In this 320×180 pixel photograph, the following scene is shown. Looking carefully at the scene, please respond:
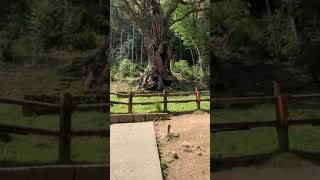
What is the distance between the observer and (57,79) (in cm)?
329

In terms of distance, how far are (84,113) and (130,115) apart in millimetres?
9369

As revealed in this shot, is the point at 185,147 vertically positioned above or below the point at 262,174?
below

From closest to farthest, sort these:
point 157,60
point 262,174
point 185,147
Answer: point 262,174, point 185,147, point 157,60

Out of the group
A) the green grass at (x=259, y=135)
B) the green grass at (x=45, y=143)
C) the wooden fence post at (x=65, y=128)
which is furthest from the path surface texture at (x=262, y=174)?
the wooden fence post at (x=65, y=128)

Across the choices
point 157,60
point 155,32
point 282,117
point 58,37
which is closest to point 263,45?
point 282,117

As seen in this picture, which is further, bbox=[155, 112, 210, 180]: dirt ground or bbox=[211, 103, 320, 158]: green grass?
bbox=[155, 112, 210, 180]: dirt ground

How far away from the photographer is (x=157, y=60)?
761 inches

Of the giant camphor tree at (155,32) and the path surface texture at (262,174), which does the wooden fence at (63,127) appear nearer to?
the path surface texture at (262,174)

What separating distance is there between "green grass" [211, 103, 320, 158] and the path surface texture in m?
0.13

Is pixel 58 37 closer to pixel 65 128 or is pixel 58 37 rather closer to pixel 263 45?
pixel 65 128

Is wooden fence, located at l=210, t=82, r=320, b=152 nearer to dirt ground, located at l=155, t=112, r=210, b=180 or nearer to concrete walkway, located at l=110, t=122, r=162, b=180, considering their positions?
concrete walkway, located at l=110, t=122, r=162, b=180

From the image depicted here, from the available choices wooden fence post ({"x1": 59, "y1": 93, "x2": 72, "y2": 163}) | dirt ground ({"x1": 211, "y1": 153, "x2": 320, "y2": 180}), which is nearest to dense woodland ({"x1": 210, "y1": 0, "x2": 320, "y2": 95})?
dirt ground ({"x1": 211, "y1": 153, "x2": 320, "y2": 180})

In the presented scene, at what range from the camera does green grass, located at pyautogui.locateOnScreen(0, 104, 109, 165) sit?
10.8 feet

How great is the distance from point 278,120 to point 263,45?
600mm
